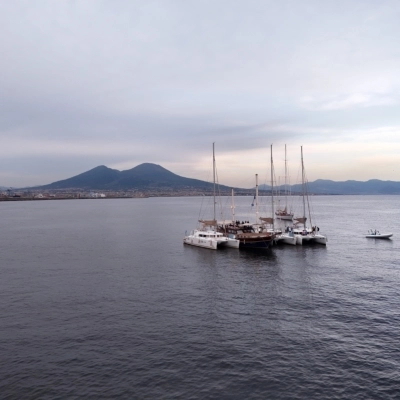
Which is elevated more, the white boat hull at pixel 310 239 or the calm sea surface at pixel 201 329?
the white boat hull at pixel 310 239

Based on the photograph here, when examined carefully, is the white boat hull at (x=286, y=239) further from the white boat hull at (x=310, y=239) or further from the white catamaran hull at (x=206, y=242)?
the white catamaran hull at (x=206, y=242)

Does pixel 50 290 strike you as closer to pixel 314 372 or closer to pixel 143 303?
pixel 143 303

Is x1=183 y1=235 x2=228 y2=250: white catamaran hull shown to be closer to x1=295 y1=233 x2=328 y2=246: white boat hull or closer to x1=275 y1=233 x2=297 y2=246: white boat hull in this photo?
x1=275 y1=233 x2=297 y2=246: white boat hull

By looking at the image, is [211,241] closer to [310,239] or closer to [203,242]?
[203,242]

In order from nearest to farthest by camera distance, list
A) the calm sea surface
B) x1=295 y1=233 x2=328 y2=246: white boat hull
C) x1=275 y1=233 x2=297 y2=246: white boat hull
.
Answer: the calm sea surface < x1=295 y1=233 x2=328 y2=246: white boat hull < x1=275 y1=233 x2=297 y2=246: white boat hull

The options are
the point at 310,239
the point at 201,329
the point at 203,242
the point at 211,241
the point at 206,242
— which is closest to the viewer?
the point at 201,329

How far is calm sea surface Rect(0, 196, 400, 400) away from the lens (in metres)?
19.1

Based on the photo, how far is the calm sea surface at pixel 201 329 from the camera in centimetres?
1908

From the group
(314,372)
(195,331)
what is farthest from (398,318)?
(195,331)

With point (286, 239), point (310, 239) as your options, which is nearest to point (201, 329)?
point (286, 239)

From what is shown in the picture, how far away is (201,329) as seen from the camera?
26.1 m

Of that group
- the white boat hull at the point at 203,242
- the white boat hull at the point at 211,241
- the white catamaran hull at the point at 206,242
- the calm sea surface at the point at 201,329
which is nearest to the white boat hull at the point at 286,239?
the white boat hull at the point at 211,241

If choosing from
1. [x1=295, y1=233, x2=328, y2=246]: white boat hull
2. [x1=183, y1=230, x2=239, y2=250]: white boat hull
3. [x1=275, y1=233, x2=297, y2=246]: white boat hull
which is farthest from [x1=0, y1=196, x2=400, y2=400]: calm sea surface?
[x1=275, y1=233, x2=297, y2=246]: white boat hull

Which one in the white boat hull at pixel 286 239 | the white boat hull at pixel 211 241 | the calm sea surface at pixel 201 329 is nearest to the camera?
the calm sea surface at pixel 201 329
